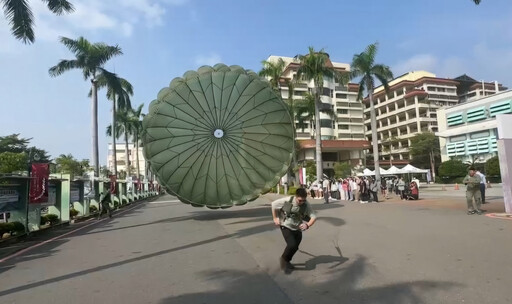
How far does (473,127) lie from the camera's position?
53.7m

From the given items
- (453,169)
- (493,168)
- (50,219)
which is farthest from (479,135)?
(50,219)

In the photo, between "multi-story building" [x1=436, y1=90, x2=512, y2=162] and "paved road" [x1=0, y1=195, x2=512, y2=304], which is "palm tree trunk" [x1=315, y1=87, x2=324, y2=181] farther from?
"multi-story building" [x1=436, y1=90, x2=512, y2=162]

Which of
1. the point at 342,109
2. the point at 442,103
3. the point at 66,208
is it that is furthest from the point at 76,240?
the point at 442,103

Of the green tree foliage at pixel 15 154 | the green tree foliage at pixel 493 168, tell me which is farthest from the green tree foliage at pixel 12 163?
the green tree foliage at pixel 493 168

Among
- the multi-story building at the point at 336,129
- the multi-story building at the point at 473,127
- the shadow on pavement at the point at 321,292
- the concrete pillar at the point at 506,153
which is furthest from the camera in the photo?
the multi-story building at the point at 336,129

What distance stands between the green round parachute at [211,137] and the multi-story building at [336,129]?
54.2 meters

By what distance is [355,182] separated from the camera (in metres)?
26.3

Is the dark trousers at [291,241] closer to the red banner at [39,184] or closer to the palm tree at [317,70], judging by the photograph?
the red banner at [39,184]

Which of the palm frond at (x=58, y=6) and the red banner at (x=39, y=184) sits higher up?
the palm frond at (x=58, y=6)

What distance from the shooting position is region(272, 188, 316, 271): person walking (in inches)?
276

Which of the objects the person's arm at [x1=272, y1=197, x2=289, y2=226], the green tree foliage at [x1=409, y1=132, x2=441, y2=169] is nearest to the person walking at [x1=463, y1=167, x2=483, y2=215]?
the person's arm at [x1=272, y1=197, x2=289, y2=226]

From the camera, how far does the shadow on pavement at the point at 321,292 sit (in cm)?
532

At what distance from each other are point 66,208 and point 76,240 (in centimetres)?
593

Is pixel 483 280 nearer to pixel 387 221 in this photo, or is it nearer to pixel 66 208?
pixel 387 221
